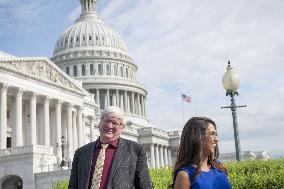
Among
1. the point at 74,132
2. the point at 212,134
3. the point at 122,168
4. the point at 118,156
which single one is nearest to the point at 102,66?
the point at 74,132

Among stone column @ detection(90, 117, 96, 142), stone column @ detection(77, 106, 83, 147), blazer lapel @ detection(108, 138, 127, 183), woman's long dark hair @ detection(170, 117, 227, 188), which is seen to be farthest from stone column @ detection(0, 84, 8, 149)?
woman's long dark hair @ detection(170, 117, 227, 188)

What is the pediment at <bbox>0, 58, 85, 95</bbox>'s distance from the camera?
54.1 m

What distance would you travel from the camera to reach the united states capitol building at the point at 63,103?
44.9 metres

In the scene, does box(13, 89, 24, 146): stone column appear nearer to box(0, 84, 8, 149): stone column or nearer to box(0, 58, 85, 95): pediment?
box(0, 84, 8, 149): stone column

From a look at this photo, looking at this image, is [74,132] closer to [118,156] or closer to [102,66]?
[102,66]

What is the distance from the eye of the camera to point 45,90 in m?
59.2

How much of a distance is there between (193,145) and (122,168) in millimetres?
1905

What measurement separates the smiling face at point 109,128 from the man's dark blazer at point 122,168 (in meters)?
0.21

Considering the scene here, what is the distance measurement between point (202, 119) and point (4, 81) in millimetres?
48952

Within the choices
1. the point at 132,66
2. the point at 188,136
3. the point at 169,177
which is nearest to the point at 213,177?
the point at 188,136

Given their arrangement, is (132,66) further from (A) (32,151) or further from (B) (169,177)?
(B) (169,177)

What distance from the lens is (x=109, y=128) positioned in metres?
7.52

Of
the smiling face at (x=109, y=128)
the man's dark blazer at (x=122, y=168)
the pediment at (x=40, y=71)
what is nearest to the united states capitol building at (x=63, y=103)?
the pediment at (x=40, y=71)

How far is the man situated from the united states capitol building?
3370cm
